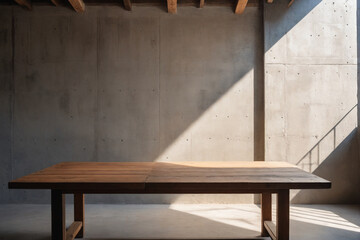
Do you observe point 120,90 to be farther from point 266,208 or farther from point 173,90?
point 266,208

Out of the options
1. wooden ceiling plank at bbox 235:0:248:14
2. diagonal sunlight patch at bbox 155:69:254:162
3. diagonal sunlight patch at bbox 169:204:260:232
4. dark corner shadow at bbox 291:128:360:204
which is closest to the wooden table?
diagonal sunlight patch at bbox 169:204:260:232

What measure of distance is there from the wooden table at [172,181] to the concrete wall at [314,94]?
2146 mm

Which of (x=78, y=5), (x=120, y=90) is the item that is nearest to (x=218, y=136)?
(x=120, y=90)

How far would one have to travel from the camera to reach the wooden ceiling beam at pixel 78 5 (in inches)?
194

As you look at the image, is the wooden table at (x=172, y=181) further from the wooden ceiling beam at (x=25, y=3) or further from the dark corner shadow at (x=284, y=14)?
the wooden ceiling beam at (x=25, y=3)

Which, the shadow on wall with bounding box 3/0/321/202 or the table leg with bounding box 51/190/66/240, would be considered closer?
the table leg with bounding box 51/190/66/240

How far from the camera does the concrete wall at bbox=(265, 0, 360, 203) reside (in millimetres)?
5203

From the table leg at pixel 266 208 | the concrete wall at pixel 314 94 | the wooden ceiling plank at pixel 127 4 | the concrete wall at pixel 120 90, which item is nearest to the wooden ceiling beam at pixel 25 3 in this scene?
the concrete wall at pixel 120 90

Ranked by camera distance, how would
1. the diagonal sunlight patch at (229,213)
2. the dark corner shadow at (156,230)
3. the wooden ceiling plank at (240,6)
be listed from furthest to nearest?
the wooden ceiling plank at (240,6) < the diagonal sunlight patch at (229,213) < the dark corner shadow at (156,230)

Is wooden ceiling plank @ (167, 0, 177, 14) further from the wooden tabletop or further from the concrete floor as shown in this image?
the concrete floor

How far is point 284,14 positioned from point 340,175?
2.78m

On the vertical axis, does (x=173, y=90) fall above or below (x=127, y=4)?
below

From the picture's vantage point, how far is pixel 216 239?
3.41 meters

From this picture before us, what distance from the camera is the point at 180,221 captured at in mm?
4195
